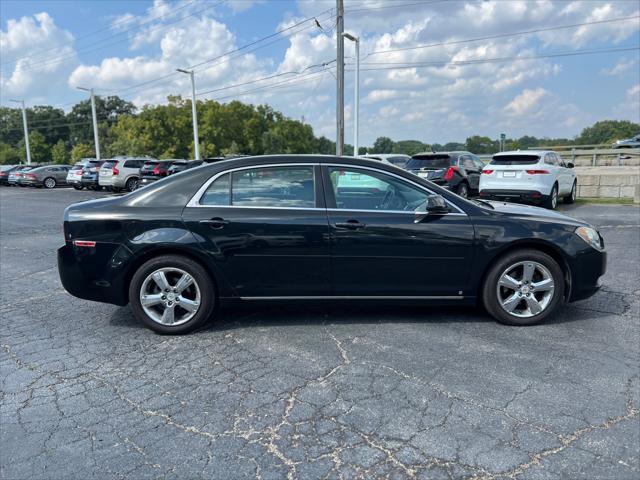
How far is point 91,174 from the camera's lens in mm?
26484

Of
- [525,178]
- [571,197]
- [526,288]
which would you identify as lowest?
A: [526,288]

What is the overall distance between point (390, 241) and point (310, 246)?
0.70 m

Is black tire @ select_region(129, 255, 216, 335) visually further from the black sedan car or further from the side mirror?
the side mirror

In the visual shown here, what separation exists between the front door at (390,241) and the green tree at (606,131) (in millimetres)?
71502

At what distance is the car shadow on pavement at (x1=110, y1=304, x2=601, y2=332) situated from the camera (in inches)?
181

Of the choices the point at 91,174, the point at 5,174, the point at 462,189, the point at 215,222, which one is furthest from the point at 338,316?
the point at 5,174

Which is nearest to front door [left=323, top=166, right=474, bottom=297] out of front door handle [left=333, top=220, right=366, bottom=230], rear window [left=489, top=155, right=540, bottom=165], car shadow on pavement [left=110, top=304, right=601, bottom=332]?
front door handle [left=333, top=220, right=366, bottom=230]

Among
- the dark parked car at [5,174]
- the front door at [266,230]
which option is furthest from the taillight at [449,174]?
the dark parked car at [5,174]

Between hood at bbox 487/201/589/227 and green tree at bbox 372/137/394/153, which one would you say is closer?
hood at bbox 487/201/589/227

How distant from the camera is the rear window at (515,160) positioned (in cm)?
1295

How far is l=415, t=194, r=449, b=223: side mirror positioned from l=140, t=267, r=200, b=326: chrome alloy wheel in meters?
2.06

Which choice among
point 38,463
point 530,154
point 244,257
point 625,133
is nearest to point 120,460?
point 38,463

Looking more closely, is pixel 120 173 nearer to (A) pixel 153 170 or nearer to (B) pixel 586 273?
(A) pixel 153 170

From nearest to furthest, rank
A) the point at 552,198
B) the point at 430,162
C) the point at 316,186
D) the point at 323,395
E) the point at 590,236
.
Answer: the point at 323,395, the point at 316,186, the point at 590,236, the point at 552,198, the point at 430,162
